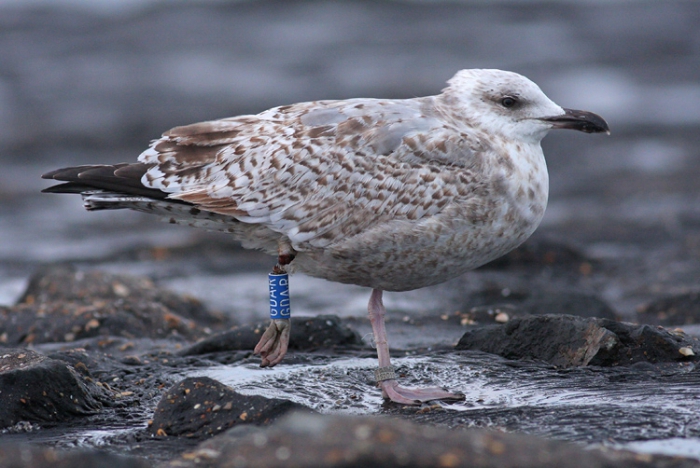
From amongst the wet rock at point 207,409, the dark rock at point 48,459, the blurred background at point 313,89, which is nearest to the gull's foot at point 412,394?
the wet rock at point 207,409

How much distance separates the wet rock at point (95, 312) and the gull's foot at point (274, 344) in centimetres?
200

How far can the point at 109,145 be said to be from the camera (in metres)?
19.1

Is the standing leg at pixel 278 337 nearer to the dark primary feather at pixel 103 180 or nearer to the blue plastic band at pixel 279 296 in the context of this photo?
the blue plastic band at pixel 279 296

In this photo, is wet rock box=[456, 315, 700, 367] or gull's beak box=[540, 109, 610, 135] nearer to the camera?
wet rock box=[456, 315, 700, 367]

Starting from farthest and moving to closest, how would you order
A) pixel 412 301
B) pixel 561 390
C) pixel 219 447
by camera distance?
pixel 412 301 → pixel 561 390 → pixel 219 447

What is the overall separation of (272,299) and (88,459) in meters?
2.66

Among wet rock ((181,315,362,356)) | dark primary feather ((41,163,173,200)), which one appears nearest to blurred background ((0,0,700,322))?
A: wet rock ((181,315,362,356))

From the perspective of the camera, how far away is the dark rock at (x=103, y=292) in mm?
8922

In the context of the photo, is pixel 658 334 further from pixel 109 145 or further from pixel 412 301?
pixel 109 145

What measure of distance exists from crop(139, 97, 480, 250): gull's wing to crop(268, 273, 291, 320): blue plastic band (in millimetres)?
255

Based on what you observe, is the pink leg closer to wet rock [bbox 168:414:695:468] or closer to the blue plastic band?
the blue plastic band

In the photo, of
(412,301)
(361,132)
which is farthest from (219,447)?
(412,301)

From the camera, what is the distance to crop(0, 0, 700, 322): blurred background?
1249 cm

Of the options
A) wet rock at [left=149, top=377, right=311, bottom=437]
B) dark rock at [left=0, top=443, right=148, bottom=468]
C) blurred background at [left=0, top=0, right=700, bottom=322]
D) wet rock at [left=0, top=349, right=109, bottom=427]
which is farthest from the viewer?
blurred background at [left=0, top=0, right=700, bottom=322]
